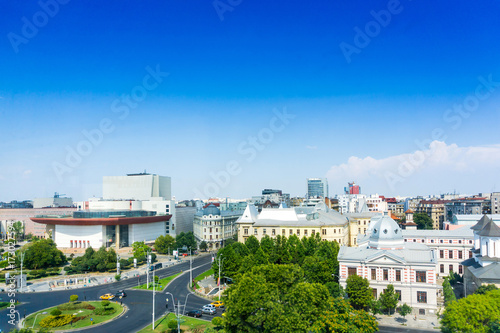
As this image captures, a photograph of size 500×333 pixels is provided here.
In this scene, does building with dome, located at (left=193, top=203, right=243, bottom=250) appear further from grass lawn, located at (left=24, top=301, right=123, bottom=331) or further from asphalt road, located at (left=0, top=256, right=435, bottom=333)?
grass lawn, located at (left=24, top=301, right=123, bottom=331)

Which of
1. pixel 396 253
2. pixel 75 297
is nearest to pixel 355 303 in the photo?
pixel 396 253

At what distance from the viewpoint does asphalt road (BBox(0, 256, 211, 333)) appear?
51938 millimetres

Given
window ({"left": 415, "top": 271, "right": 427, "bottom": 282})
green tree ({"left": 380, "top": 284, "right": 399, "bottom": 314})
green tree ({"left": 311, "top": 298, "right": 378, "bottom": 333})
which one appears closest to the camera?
green tree ({"left": 311, "top": 298, "right": 378, "bottom": 333})

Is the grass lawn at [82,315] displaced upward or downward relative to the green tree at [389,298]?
downward

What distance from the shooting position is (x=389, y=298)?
180 feet

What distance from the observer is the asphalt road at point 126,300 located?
51.9m

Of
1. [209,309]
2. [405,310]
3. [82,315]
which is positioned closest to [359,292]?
[405,310]

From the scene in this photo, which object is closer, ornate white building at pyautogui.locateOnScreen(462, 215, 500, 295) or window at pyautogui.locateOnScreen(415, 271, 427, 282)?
ornate white building at pyautogui.locateOnScreen(462, 215, 500, 295)

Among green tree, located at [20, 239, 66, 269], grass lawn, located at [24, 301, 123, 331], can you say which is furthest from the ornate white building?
green tree, located at [20, 239, 66, 269]

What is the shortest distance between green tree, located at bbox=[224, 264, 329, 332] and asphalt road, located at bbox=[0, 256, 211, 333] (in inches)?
629

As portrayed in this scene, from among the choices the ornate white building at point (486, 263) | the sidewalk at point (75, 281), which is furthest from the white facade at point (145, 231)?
the ornate white building at point (486, 263)

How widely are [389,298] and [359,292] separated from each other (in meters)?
4.24

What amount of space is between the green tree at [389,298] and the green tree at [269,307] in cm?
1439

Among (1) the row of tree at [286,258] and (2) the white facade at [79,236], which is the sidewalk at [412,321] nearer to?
(1) the row of tree at [286,258]
